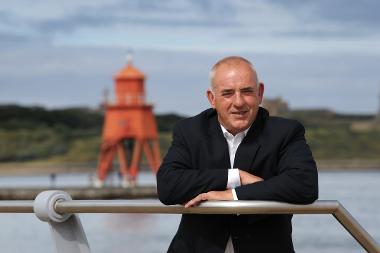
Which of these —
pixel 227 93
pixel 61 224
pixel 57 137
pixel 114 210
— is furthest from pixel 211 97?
pixel 57 137

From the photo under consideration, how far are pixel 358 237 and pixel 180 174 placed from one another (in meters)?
0.60

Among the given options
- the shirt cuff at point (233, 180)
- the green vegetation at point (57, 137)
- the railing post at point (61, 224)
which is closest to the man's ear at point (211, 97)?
the shirt cuff at point (233, 180)

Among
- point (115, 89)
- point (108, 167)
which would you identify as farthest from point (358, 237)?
point (108, 167)

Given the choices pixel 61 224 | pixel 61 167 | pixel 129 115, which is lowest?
pixel 61 167

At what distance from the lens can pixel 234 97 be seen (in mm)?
2705

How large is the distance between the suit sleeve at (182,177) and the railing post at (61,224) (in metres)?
0.28

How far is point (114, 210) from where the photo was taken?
8.45 feet

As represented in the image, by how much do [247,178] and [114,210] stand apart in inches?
16.1

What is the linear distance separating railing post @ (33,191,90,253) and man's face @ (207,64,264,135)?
0.52 metres

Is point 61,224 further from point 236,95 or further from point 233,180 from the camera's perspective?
point 236,95

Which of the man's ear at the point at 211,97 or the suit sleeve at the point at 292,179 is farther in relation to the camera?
the man's ear at the point at 211,97

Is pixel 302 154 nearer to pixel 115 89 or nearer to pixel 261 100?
pixel 261 100

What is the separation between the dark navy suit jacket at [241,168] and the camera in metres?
2.65

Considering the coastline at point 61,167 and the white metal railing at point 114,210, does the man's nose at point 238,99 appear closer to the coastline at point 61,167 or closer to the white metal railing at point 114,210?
the white metal railing at point 114,210
